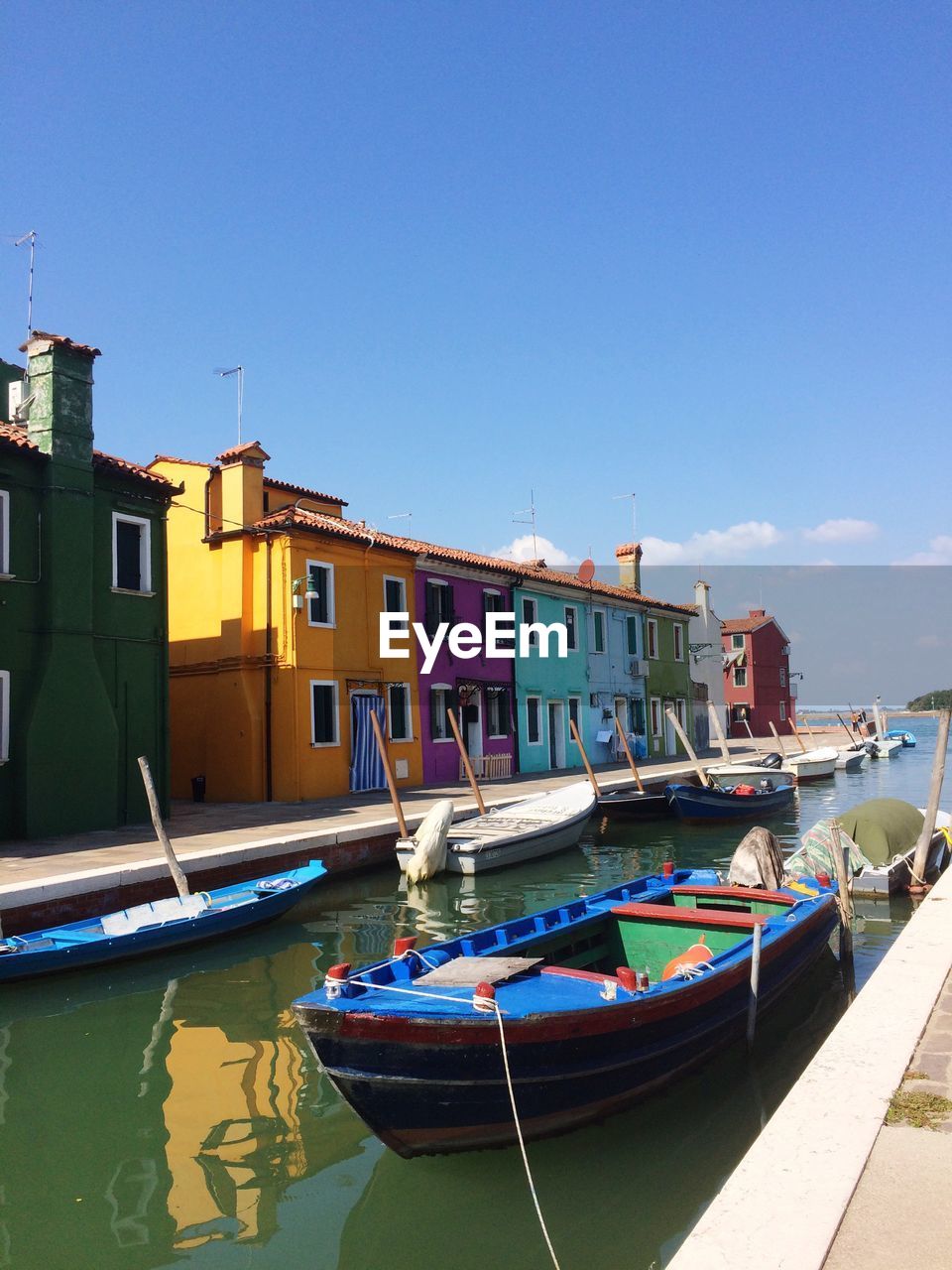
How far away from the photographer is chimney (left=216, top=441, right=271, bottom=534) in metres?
21.2

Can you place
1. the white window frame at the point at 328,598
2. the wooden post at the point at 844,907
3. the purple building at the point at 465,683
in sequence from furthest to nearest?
the purple building at the point at 465,683 < the white window frame at the point at 328,598 < the wooden post at the point at 844,907

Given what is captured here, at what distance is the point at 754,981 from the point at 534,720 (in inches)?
844

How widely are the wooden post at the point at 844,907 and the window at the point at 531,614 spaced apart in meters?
18.2

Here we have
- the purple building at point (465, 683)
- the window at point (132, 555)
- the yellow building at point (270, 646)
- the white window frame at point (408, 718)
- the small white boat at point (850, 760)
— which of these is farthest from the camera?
the small white boat at point (850, 760)

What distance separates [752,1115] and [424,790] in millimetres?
16173

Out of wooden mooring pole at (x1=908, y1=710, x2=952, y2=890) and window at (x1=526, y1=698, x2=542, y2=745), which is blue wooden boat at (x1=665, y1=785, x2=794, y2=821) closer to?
window at (x1=526, y1=698, x2=542, y2=745)

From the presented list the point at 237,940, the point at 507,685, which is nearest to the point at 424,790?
the point at 507,685

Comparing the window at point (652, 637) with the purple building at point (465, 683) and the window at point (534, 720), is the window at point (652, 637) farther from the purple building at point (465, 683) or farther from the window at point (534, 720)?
→ the purple building at point (465, 683)

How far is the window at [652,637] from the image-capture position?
36.1 meters

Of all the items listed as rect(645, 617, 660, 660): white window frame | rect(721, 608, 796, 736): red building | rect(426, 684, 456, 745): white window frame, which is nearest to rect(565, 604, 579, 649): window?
rect(645, 617, 660, 660): white window frame

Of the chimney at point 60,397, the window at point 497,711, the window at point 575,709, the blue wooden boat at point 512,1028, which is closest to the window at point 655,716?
the window at point 575,709

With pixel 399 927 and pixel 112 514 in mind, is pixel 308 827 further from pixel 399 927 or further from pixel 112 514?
pixel 112 514

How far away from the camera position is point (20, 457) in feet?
50.2

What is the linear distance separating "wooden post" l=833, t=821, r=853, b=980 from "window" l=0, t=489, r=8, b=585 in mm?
13083
